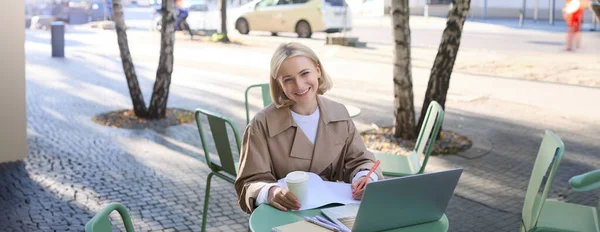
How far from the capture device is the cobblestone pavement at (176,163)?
221 inches

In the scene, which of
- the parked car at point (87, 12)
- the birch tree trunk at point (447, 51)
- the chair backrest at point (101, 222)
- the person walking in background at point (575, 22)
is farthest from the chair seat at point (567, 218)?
the parked car at point (87, 12)

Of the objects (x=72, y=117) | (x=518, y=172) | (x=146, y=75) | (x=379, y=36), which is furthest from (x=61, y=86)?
(x=379, y=36)

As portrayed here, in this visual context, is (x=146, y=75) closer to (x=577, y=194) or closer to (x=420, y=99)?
(x=420, y=99)

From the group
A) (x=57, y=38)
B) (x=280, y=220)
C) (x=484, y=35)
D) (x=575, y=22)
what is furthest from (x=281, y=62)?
(x=484, y=35)

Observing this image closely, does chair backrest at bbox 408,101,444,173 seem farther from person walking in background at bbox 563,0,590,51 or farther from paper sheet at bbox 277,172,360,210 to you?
person walking in background at bbox 563,0,590,51

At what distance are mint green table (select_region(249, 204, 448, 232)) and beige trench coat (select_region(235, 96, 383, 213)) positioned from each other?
0.63ft

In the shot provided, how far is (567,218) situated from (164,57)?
665 cm

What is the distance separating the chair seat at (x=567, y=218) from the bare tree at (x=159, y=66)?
6423mm

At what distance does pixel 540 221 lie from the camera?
3.70 m

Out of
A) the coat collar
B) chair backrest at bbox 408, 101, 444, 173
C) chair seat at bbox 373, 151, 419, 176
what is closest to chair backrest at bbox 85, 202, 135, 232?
the coat collar

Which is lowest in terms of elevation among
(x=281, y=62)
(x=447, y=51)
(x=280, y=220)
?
(x=280, y=220)

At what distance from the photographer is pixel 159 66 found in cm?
955

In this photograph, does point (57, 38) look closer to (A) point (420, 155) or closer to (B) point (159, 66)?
(B) point (159, 66)

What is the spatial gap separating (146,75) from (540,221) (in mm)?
11819
